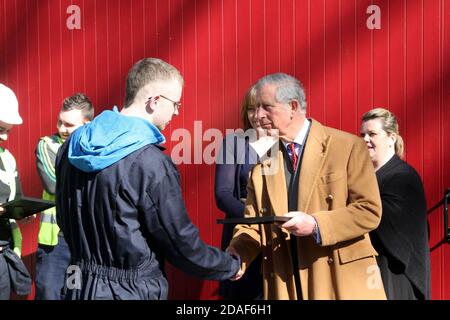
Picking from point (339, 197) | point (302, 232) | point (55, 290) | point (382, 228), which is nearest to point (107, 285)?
point (302, 232)

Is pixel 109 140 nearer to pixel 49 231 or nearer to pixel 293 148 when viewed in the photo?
pixel 293 148

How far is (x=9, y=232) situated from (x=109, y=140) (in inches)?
79.4

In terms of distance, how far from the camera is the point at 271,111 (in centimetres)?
423

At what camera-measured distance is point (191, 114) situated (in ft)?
22.2

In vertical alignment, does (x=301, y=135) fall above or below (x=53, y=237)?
above

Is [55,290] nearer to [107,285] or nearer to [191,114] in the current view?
[191,114]

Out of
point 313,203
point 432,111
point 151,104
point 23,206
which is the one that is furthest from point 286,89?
point 432,111

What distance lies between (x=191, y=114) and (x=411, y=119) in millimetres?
1697

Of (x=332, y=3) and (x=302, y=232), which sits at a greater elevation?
(x=332, y=3)

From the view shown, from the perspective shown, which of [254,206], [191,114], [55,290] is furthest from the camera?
[191,114]

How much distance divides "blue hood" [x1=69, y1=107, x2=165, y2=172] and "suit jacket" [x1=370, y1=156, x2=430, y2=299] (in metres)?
1.77

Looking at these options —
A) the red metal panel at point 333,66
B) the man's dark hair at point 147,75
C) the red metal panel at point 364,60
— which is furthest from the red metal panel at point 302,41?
the man's dark hair at point 147,75

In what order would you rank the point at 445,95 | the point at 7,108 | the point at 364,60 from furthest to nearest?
1. the point at 364,60
2. the point at 445,95
3. the point at 7,108

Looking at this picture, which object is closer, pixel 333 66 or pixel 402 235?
pixel 402 235
